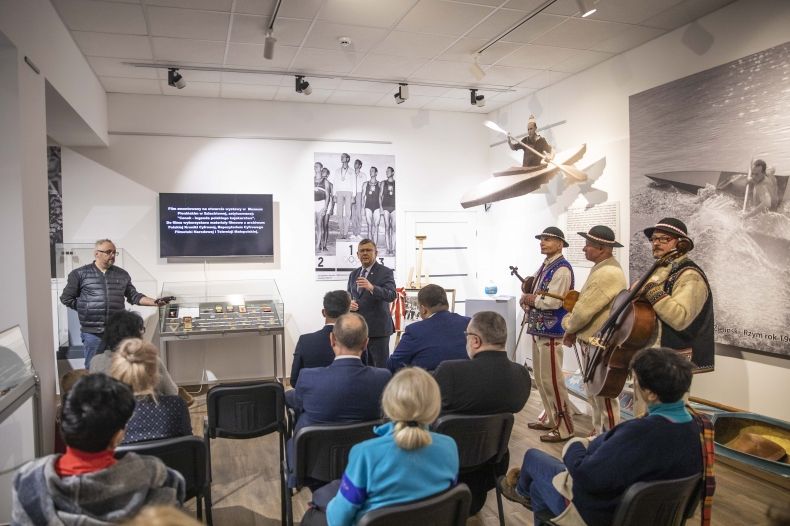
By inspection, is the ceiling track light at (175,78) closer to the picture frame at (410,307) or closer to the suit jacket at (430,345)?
the picture frame at (410,307)

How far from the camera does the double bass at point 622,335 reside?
10.3ft

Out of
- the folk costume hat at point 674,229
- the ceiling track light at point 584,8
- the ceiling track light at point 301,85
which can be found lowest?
the folk costume hat at point 674,229

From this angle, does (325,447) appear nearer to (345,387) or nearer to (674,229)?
(345,387)

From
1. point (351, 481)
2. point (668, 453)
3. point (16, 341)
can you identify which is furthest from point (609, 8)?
point (16, 341)

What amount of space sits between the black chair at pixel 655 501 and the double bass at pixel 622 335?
1333 mm

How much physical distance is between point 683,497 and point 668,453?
156 mm

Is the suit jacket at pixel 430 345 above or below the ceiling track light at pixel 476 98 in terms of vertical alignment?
below

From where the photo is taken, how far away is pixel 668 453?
A: 184cm

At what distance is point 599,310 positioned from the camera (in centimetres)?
367

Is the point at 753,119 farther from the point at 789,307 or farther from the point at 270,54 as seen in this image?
the point at 270,54

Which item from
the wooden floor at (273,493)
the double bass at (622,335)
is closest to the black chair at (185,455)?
the wooden floor at (273,493)

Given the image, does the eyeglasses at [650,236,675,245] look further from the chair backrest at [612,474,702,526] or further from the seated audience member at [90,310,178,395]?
the seated audience member at [90,310,178,395]

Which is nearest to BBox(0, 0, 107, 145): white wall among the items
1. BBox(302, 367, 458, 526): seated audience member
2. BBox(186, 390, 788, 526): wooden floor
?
BBox(302, 367, 458, 526): seated audience member

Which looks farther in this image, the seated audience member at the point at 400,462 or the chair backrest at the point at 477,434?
the chair backrest at the point at 477,434
